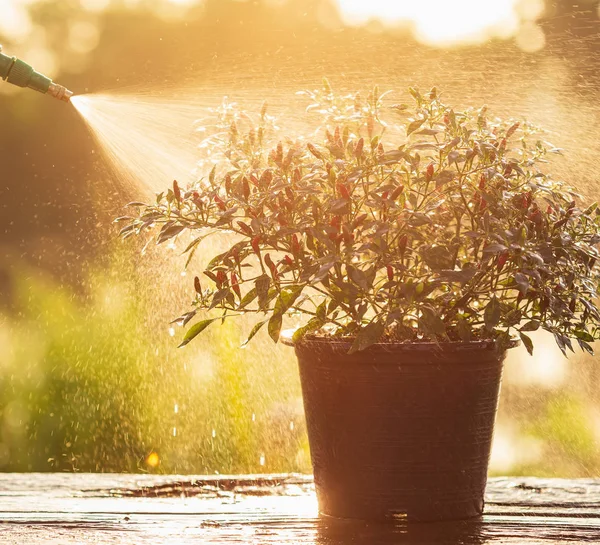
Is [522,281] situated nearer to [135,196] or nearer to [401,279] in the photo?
[401,279]

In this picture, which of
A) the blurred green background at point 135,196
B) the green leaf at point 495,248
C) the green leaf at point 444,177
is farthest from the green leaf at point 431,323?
the blurred green background at point 135,196

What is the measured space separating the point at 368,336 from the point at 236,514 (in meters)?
0.61

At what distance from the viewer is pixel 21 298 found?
5.65m

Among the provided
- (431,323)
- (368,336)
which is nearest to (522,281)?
(431,323)

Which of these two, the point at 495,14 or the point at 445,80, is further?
the point at 495,14

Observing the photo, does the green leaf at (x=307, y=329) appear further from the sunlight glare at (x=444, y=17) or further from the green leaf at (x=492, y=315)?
the sunlight glare at (x=444, y=17)

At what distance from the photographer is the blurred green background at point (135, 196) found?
548 centimetres

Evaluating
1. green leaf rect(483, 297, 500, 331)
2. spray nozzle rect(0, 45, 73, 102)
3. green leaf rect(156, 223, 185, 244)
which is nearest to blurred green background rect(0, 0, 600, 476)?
spray nozzle rect(0, 45, 73, 102)

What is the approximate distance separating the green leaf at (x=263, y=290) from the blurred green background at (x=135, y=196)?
314 centimetres

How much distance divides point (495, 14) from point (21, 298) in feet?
11.2

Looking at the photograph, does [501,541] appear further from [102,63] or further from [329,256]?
[102,63]

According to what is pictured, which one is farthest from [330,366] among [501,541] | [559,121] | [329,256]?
[559,121]

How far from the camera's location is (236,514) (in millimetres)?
2246

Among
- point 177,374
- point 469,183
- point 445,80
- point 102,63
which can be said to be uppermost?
point 102,63
